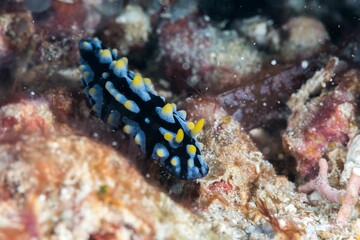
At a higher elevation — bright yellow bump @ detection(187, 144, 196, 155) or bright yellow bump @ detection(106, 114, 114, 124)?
bright yellow bump @ detection(187, 144, 196, 155)

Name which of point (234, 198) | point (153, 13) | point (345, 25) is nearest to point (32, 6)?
point (153, 13)

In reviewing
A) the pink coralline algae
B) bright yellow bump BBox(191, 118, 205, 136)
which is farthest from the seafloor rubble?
bright yellow bump BBox(191, 118, 205, 136)

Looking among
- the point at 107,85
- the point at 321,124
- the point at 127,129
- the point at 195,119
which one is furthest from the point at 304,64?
the point at 127,129

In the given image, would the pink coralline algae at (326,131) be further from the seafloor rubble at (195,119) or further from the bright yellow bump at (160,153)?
the bright yellow bump at (160,153)

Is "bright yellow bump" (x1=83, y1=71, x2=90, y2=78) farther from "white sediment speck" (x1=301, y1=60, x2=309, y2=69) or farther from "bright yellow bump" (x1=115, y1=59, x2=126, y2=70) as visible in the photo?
"white sediment speck" (x1=301, y1=60, x2=309, y2=69)

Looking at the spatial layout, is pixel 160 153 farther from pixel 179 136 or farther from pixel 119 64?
pixel 119 64

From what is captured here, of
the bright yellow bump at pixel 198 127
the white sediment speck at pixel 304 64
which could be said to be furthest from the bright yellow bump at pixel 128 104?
the white sediment speck at pixel 304 64

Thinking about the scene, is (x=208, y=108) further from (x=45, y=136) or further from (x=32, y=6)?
(x=32, y=6)
